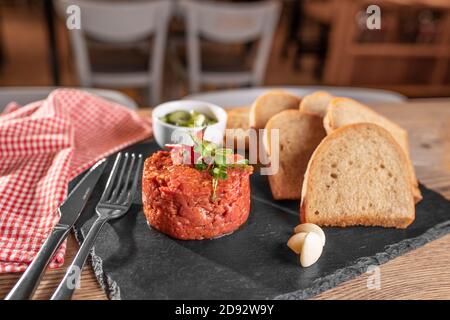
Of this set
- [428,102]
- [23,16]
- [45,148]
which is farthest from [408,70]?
[23,16]

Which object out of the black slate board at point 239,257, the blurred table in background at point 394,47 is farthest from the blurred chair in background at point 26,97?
the blurred table in background at point 394,47

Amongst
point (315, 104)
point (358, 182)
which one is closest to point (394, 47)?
point (315, 104)

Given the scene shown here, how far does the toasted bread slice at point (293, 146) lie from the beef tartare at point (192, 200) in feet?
0.64

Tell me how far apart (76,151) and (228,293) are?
2.53 ft

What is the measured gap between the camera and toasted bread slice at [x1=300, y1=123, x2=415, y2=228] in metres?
1.10

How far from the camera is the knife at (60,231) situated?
77 centimetres

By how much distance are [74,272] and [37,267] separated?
0.22ft

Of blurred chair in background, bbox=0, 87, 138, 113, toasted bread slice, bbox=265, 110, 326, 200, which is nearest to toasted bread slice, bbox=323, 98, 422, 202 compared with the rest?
toasted bread slice, bbox=265, 110, 326, 200

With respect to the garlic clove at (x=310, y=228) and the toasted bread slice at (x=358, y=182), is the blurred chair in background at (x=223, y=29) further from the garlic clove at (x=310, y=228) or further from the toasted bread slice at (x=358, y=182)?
the garlic clove at (x=310, y=228)

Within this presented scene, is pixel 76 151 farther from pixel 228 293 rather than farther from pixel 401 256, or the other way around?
pixel 401 256

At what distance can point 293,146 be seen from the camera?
129cm

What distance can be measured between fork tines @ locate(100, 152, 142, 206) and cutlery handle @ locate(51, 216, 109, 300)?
0.55 ft

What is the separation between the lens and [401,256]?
3.31 feet

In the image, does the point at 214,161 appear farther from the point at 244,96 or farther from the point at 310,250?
the point at 244,96
